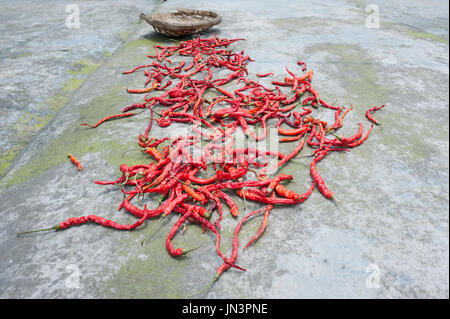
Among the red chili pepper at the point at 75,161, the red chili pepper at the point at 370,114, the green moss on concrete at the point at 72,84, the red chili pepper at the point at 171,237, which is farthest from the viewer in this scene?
the green moss on concrete at the point at 72,84

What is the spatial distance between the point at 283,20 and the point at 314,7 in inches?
81.4

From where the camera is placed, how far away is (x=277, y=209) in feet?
6.59

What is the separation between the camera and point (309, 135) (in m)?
2.70

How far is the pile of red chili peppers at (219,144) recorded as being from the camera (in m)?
1.98

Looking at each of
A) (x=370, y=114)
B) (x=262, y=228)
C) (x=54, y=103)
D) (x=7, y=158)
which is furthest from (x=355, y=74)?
(x=7, y=158)

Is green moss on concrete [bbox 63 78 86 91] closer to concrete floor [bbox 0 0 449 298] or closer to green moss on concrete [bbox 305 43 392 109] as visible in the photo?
concrete floor [bbox 0 0 449 298]

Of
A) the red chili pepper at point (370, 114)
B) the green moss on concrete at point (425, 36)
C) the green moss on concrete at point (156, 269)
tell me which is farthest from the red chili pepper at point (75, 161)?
the green moss on concrete at point (425, 36)

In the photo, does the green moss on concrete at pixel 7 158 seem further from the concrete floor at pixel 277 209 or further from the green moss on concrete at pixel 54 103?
the green moss on concrete at pixel 54 103

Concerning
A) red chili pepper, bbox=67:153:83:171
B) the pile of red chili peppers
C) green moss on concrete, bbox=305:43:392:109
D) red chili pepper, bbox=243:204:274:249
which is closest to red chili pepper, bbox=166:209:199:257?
the pile of red chili peppers

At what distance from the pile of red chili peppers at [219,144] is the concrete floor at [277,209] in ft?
0.29

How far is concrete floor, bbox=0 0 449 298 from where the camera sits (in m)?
1.57

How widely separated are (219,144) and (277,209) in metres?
0.93

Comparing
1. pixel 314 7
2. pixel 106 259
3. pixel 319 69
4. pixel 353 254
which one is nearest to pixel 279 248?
pixel 353 254

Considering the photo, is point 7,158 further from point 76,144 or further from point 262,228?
point 262,228
